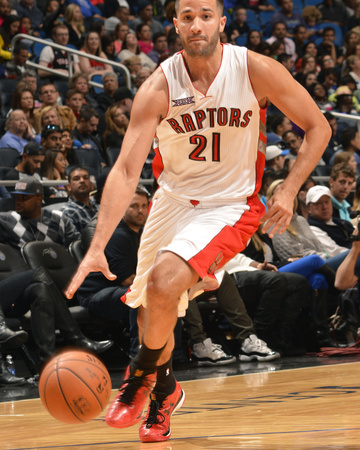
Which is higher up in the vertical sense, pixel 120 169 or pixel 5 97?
pixel 120 169

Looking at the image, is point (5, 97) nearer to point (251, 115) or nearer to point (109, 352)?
point (109, 352)

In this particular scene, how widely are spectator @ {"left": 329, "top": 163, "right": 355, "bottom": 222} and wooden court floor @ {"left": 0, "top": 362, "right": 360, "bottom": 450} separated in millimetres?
3577

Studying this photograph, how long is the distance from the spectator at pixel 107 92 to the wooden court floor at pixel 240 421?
6.94 metres

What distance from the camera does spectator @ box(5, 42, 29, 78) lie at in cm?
1174

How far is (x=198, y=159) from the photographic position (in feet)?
12.3

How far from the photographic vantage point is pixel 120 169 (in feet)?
11.9

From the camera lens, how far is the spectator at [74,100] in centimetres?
1114

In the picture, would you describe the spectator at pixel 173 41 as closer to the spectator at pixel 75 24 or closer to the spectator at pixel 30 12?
the spectator at pixel 75 24

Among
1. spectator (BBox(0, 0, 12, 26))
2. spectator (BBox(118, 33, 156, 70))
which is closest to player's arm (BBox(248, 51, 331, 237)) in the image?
spectator (BBox(0, 0, 12, 26))

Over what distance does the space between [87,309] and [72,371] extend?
11.6ft

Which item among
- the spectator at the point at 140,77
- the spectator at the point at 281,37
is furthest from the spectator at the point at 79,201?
the spectator at the point at 281,37

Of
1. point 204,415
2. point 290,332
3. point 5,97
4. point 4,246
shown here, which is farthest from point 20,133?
point 204,415

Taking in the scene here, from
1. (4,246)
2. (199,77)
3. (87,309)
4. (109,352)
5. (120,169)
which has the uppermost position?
(199,77)

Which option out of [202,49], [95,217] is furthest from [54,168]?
[202,49]
